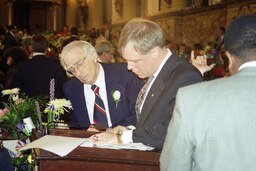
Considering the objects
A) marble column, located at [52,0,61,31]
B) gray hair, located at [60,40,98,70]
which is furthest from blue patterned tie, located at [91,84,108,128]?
marble column, located at [52,0,61,31]

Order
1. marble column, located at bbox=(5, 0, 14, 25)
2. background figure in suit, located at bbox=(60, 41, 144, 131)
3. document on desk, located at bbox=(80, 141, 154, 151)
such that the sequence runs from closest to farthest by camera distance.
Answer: document on desk, located at bbox=(80, 141, 154, 151), background figure in suit, located at bbox=(60, 41, 144, 131), marble column, located at bbox=(5, 0, 14, 25)

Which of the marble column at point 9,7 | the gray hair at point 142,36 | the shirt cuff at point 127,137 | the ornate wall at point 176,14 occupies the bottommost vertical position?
the shirt cuff at point 127,137

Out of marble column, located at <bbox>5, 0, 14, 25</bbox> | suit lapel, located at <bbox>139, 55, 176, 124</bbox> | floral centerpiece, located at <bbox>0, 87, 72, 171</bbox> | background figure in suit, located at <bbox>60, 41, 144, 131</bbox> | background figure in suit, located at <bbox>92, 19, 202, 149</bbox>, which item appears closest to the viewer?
background figure in suit, located at <bbox>92, 19, 202, 149</bbox>

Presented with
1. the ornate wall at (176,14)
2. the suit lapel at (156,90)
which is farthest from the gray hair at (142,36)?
the ornate wall at (176,14)

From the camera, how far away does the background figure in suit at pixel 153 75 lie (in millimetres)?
2107

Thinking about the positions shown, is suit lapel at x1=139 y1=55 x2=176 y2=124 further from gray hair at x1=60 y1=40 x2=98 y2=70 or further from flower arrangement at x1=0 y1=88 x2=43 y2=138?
gray hair at x1=60 y1=40 x2=98 y2=70

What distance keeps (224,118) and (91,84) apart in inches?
69.8

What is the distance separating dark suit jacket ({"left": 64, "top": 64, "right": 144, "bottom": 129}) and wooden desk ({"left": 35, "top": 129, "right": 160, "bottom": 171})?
110cm

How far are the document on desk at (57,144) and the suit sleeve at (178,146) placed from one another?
18.2 inches

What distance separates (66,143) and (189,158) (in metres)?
0.63

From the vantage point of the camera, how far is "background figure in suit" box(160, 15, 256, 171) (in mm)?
1525

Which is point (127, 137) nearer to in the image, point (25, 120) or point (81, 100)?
point (25, 120)

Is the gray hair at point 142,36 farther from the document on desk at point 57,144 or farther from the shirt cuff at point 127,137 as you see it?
the document on desk at point 57,144

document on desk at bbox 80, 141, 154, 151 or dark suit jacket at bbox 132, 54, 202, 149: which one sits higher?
dark suit jacket at bbox 132, 54, 202, 149
